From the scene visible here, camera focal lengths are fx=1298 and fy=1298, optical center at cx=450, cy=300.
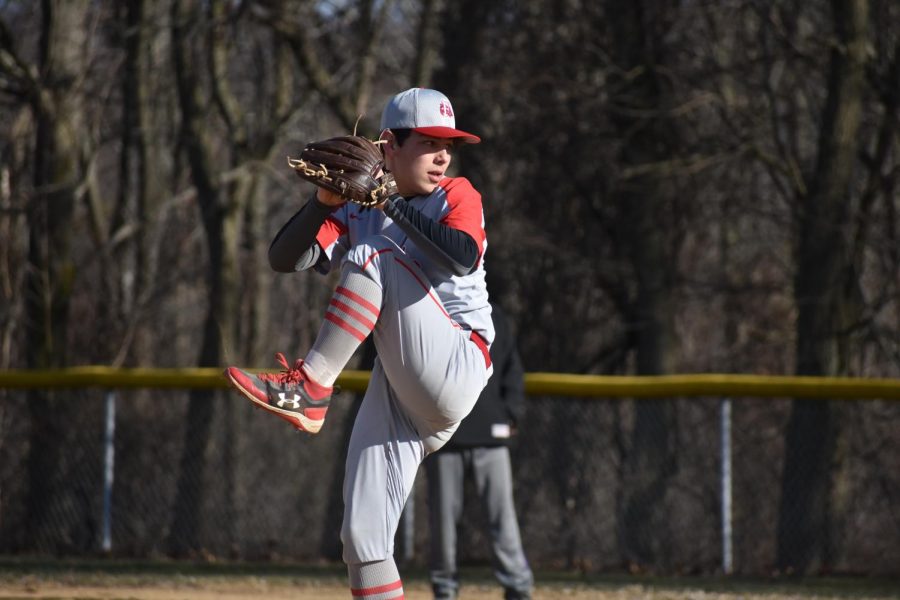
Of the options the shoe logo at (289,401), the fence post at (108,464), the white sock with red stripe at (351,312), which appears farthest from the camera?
the fence post at (108,464)

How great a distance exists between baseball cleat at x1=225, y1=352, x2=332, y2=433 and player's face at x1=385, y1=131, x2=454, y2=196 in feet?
2.41

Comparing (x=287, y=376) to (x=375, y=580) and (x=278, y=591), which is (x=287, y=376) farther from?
(x=278, y=591)

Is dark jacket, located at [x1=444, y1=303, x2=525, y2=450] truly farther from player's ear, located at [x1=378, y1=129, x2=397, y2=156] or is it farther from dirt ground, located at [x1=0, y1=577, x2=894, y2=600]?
player's ear, located at [x1=378, y1=129, x2=397, y2=156]

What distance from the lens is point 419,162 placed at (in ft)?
14.6

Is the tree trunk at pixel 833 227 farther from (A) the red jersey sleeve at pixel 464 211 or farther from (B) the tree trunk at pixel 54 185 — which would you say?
(B) the tree trunk at pixel 54 185

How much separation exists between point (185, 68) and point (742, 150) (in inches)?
219

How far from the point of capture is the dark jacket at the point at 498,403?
750 centimetres

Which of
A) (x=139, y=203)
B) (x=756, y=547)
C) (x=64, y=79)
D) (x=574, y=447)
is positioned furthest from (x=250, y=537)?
(x=139, y=203)

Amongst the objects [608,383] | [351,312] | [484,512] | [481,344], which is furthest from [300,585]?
[351,312]

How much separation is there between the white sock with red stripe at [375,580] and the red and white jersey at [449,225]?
85 cm

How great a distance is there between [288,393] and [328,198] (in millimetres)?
662

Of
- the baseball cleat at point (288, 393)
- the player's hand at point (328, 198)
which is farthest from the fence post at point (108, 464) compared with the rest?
the player's hand at point (328, 198)

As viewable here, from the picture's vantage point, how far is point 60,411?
34.4 feet

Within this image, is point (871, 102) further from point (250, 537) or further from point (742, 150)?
point (250, 537)
